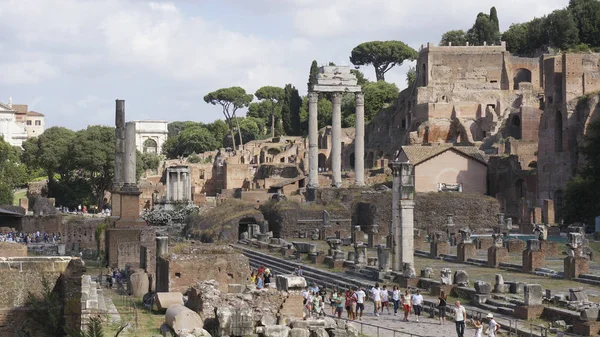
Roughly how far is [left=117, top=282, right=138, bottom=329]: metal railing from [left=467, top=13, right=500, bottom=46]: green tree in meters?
75.5

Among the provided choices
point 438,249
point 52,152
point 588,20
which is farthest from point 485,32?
point 438,249

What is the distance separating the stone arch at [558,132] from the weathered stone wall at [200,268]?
4481cm

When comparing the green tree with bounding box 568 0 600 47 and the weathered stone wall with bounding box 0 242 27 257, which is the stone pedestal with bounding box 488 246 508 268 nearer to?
the weathered stone wall with bounding box 0 242 27 257

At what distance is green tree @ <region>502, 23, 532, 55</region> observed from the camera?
99875 mm

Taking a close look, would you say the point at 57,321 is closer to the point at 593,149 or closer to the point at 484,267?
the point at 484,267

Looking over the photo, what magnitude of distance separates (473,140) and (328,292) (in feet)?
187

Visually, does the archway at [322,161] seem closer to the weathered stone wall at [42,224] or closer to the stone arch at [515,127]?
the stone arch at [515,127]

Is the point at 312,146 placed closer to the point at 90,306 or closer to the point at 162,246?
the point at 162,246

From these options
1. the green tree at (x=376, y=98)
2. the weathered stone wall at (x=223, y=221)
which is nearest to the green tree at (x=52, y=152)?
the weathered stone wall at (x=223, y=221)

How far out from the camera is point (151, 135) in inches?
5497

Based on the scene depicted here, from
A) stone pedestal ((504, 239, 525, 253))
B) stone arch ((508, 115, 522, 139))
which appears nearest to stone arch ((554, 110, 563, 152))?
stone arch ((508, 115, 522, 139))

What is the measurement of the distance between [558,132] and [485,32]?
33.9 m

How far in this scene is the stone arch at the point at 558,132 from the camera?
66375mm

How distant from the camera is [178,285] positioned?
2436 cm
